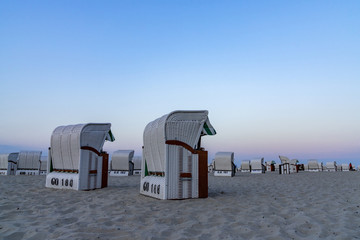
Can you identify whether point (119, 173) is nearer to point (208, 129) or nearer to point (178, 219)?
point (208, 129)

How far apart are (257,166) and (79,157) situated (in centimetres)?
2884

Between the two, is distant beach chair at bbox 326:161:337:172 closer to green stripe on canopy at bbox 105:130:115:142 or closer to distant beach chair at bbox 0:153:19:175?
green stripe on canopy at bbox 105:130:115:142

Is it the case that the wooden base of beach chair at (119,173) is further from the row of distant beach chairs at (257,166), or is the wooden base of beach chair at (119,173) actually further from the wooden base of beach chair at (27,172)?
the row of distant beach chairs at (257,166)

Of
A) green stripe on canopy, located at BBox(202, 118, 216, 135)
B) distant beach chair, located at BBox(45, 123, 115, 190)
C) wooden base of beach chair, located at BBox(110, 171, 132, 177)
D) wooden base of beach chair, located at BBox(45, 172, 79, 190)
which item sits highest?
green stripe on canopy, located at BBox(202, 118, 216, 135)

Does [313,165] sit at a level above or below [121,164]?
below

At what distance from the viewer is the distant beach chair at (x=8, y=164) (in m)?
27.5

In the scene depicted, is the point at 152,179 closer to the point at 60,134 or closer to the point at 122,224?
the point at 122,224

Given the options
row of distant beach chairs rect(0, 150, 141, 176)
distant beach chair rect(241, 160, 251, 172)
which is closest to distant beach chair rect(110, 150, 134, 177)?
row of distant beach chairs rect(0, 150, 141, 176)

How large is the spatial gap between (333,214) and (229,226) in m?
3.24

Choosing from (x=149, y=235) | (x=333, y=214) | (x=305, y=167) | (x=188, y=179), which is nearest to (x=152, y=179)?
(x=188, y=179)

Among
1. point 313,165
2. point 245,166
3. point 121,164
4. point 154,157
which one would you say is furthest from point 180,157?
point 313,165

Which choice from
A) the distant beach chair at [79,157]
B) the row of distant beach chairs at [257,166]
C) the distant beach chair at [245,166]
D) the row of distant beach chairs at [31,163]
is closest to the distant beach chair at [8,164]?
the row of distant beach chairs at [31,163]

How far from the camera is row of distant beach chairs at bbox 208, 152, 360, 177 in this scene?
27.4m

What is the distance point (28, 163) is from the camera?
91.5 ft
